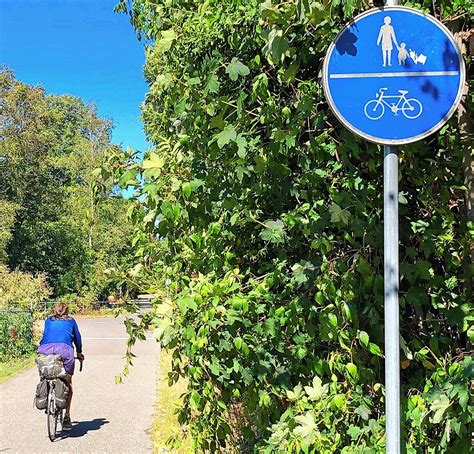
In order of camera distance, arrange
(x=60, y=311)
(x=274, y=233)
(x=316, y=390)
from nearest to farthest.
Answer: (x=316, y=390) < (x=274, y=233) < (x=60, y=311)

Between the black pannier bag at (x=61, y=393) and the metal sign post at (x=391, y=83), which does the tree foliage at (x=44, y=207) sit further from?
the metal sign post at (x=391, y=83)

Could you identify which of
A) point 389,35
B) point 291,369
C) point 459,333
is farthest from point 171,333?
point 389,35

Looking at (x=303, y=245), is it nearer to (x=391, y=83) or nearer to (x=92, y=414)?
(x=391, y=83)

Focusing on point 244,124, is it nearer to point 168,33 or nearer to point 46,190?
point 168,33

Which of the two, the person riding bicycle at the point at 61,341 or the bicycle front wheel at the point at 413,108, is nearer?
the bicycle front wheel at the point at 413,108

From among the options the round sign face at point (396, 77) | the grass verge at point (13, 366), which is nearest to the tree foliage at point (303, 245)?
the round sign face at point (396, 77)

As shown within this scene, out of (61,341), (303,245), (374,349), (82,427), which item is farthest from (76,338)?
(374,349)

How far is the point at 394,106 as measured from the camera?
2270mm

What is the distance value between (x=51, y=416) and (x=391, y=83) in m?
6.41

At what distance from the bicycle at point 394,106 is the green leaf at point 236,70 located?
0.79 m

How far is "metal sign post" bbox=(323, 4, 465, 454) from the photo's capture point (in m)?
2.24

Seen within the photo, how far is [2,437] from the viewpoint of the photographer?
7.44 metres

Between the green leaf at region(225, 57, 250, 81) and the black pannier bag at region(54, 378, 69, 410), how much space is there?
579cm

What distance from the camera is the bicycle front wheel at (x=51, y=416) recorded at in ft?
23.9
